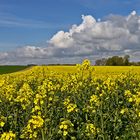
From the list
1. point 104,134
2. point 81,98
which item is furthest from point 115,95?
point 104,134

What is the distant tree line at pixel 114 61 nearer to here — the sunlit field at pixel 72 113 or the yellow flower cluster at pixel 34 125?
the sunlit field at pixel 72 113

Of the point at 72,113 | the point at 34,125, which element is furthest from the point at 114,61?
the point at 34,125

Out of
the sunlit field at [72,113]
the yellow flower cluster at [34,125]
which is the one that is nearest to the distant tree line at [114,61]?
the sunlit field at [72,113]

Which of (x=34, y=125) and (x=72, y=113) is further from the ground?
(x=34, y=125)

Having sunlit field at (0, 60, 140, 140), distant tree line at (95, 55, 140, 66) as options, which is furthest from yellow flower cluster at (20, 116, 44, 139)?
distant tree line at (95, 55, 140, 66)

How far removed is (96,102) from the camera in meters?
9.41

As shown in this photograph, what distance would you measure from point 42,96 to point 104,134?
6.18ft

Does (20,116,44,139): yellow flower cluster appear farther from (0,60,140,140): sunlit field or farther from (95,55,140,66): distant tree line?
(95,55,140,66): distant tree line

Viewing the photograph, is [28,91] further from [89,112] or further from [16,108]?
[89,112]

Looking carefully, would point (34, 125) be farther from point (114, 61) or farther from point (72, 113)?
point (114, 61)

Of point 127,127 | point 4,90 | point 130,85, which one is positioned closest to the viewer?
point 127,127

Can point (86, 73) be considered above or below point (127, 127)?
above

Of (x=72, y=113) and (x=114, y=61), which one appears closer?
(x=72, y=113)

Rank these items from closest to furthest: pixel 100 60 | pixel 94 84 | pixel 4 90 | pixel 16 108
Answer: pixel 16 108 → pixel 4 90 → pixel 94 84 → pixel 100 60
